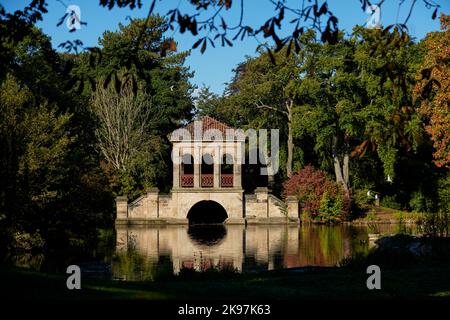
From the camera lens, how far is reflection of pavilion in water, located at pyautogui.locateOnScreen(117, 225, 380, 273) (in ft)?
62.4

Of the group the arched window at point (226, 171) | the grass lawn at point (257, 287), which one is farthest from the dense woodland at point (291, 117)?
the grass lawn at point (257, 287)

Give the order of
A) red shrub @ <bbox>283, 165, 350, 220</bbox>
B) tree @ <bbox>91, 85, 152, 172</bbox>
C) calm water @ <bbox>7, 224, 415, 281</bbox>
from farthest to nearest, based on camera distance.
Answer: tree @ <bbox>91, 85, 152, 172</bbox>, red shrub @ <bbox>283, 165, 350, 220</bbox>, calm water @ <bbox>7, 224, 415, 281</bbox>

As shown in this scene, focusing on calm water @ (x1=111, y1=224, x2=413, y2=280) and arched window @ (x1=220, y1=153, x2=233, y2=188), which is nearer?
calm water @ (x1=111, y1=224, x2=413, y2=280)

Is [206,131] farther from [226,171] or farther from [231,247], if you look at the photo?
[231,247]

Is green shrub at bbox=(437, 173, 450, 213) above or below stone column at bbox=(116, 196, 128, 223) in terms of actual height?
above

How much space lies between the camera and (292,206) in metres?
36.7

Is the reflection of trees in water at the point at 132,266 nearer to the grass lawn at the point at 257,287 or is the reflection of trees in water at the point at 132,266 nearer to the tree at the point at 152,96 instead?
the grass lawn at the point at 257,287

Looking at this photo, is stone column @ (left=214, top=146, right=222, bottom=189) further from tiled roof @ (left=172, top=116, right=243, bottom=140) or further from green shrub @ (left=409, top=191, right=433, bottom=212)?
green shrub @ (left=409, top=191, right=433, bottom=212)

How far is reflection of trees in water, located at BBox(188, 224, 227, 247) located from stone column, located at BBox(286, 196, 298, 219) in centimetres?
388

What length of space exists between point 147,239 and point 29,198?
943 centimetres

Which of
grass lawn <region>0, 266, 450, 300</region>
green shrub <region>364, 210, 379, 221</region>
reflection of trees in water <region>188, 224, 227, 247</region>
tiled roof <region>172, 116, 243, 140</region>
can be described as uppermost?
tiled roof <region>172, 116, 243, 140</region>

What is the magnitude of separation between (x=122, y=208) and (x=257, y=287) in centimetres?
2775

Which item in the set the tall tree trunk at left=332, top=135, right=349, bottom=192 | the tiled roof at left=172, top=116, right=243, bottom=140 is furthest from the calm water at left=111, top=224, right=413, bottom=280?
the tiled roof at left=172, top=116, right=243, bottom=140
